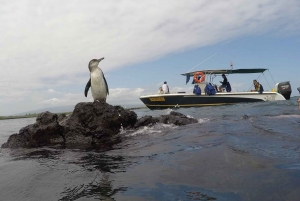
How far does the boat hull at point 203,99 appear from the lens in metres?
24.4

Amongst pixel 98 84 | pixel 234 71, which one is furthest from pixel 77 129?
pixel 234 71

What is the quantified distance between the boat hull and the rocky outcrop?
16.2m

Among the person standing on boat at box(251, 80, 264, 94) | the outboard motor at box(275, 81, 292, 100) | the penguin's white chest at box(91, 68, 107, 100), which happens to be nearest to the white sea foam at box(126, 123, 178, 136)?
the penguin's white chest at box(91, 68, 107, 100)

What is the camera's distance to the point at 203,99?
2448 centimetres

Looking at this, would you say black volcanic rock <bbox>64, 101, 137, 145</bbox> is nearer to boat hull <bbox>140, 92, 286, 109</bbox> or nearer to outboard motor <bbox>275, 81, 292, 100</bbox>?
boat hull <bbox>140, 92, 286, 109</bbox>

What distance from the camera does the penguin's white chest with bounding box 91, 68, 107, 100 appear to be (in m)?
9.17

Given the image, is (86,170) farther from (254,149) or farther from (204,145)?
(254,149)

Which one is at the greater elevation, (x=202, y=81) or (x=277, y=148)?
(x=202, y=81)

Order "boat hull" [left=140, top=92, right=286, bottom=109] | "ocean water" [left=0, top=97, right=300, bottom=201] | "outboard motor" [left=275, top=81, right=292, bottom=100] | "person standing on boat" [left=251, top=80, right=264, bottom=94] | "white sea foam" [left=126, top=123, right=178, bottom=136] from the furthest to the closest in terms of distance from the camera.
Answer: "outboard motor" [left=275, top=81, right=292, bottom=100]
"person standing on boat" [left=251, top=80, right=264, bottom=94]
"boat hull" [left=140, top=92, right=286, bottom=109]
"white sea foam" [left=126, top=123, right=178, bottom=136]
"ocean water" [left=0, top=97, right=300, bottom=201]

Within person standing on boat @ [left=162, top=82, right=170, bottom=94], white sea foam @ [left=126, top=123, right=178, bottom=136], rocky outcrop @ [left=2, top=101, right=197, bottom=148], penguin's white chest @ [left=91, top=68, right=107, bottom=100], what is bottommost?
white sea foam @ [left=126, top=123, right=178, bottom=136]

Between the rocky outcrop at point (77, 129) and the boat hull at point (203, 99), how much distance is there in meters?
16.2

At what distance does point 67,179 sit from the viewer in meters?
3.76

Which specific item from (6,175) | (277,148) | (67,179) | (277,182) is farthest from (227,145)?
(6,175)

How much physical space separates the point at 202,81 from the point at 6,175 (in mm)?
22309
